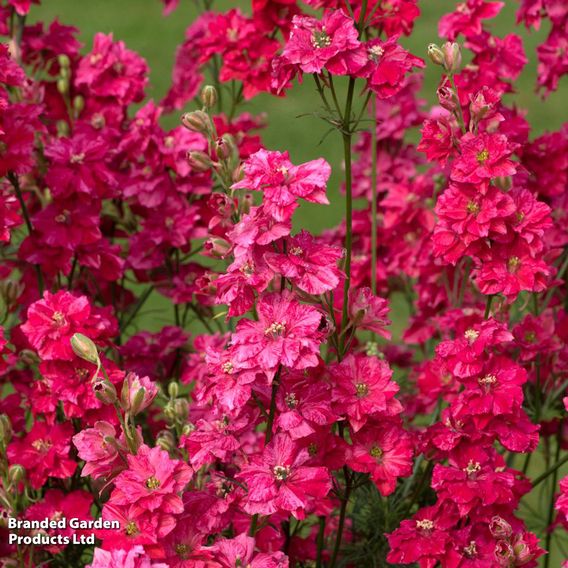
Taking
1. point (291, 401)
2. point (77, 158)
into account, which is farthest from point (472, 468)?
point (77, 158)

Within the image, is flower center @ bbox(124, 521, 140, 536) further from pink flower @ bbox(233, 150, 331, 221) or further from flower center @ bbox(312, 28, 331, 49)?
flower center @ bbox(312, 28, 331, 49)

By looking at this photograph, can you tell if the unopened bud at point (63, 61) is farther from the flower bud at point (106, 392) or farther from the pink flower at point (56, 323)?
the flower bud at point (106, 392)

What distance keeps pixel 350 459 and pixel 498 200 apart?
35cm

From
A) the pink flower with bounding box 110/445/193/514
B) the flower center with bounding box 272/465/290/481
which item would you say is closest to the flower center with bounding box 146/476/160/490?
the pink flower with bounding box 110/445/193/514

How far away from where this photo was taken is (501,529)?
1218 mm

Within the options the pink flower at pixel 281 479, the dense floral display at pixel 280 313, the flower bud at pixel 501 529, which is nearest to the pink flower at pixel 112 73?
the dense floral display at pixel 280 313

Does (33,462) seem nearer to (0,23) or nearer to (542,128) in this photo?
(0,23)

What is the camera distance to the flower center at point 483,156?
1289 mm

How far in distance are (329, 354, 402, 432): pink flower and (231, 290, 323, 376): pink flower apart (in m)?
0.11

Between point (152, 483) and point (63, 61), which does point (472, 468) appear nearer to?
point (152, 483)

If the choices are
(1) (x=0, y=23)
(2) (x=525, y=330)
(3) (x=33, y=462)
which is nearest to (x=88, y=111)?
(1) (x=0, y=23)

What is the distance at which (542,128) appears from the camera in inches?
178

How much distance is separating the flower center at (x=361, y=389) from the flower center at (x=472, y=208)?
9.4 inches

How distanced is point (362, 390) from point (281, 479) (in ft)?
0.55
